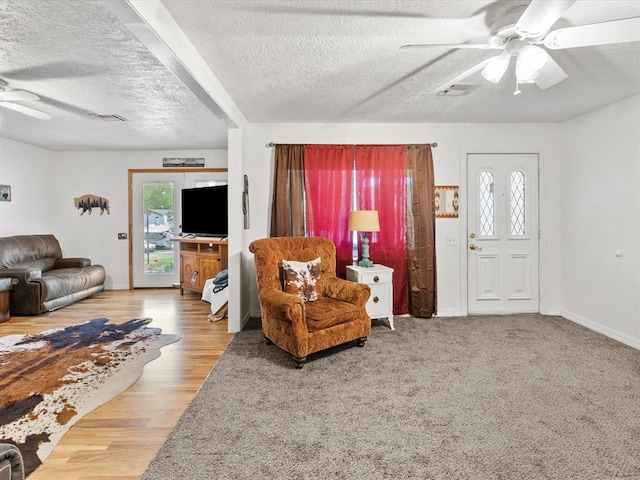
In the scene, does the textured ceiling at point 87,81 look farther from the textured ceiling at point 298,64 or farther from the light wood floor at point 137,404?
the light wood floor at point 137,404

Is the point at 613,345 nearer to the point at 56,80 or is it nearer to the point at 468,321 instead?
the point at 468,321

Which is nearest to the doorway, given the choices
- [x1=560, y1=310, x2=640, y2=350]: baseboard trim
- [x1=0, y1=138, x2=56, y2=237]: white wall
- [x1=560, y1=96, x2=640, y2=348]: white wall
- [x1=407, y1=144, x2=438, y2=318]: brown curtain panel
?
[x1=0, y1=138, x2=56, y2=237]: white wall

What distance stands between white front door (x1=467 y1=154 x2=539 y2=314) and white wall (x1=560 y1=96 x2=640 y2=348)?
36 cm

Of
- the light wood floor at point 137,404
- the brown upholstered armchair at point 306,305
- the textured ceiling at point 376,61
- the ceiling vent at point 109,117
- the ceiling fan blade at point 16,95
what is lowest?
the light wood floor at point 137,404

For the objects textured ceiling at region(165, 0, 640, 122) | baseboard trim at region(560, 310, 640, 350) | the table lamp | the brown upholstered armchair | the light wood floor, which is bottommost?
the light wood floor

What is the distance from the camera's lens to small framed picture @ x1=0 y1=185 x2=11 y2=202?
515 cm

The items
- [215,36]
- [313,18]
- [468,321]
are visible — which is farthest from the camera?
[468,321]

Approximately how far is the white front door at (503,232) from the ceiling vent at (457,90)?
1.26 meters

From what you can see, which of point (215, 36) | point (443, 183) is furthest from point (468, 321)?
point (215, 36)

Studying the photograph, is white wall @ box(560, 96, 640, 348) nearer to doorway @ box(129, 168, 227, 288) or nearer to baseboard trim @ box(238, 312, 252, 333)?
baseboard trim @ box(238, 312, 252, 333)

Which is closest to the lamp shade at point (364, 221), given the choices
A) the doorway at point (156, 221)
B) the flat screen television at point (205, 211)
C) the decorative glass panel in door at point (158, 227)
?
the flat screen television at point (205, 211)

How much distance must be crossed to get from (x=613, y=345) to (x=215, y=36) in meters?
4.39

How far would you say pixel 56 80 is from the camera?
306cm

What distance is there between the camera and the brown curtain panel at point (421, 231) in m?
4.29
